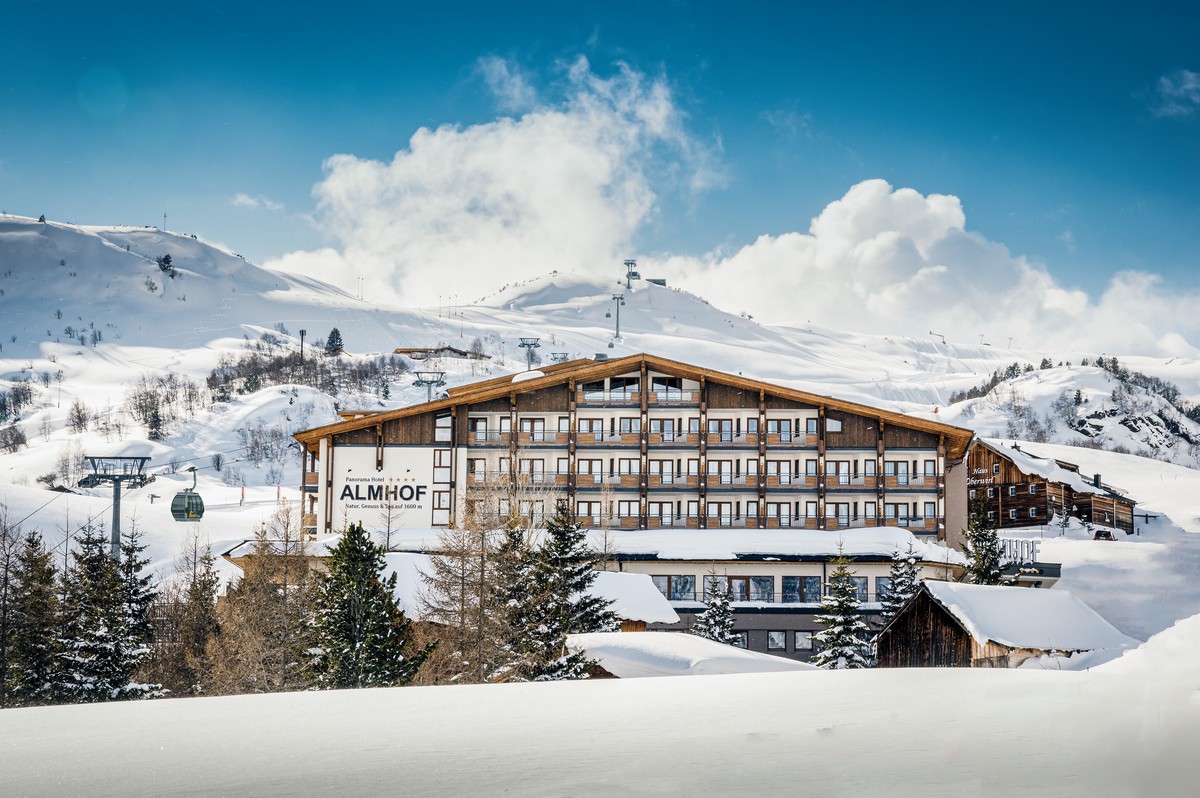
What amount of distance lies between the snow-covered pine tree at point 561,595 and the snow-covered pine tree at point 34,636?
543 inches

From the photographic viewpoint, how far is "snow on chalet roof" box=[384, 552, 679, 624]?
118ft

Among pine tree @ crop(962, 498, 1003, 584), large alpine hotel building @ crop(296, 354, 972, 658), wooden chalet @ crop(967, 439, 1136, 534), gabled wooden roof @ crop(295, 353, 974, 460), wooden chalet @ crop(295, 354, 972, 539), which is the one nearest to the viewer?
pine tree @ crop(962, 498, 1003, 584)

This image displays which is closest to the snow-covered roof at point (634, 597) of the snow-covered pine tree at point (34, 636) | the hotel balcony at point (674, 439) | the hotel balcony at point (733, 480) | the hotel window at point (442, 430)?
the snow-covered pine tree at point (34, 636)

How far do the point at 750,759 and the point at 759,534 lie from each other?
47.8m

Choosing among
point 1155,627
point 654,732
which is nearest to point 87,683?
point 654,732

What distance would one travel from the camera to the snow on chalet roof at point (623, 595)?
36094 millimetres

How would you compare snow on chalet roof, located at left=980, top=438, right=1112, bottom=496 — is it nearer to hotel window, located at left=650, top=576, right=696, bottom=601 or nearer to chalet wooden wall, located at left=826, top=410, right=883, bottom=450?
chalet wooden wall, located at left=826, top=410, right=883, bottom=450

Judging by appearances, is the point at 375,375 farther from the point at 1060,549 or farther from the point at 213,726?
the point at 213,726

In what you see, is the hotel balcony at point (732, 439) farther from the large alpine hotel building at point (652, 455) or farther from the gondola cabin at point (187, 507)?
the gondola cabin at point (187, 507)

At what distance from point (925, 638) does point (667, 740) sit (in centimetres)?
1997

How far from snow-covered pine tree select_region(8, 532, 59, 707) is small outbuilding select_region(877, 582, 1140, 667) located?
22901mm

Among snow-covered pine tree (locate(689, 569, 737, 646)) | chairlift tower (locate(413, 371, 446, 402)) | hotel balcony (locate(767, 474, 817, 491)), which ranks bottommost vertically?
snow-covered pine tree (locate(689, 569, 737, 646))

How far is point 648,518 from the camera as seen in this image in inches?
2319

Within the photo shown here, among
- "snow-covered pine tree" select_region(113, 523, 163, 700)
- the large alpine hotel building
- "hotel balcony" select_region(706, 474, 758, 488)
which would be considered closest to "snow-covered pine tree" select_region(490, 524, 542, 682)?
"snow-covered pine tree" select_region(113, 523, 163, 700)
